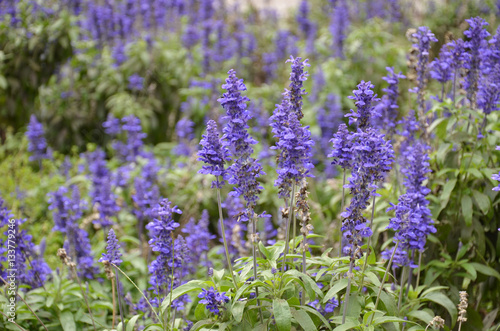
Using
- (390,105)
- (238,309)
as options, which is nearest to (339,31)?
(390,105)

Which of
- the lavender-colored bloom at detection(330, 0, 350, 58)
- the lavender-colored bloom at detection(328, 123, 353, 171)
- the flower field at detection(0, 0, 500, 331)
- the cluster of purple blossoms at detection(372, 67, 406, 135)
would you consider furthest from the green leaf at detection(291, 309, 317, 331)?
the lavender-colored bloom at detection(330, 0, 350, 58)

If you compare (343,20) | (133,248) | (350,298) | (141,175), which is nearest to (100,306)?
(350,298)

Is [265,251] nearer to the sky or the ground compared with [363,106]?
nearer to the ground

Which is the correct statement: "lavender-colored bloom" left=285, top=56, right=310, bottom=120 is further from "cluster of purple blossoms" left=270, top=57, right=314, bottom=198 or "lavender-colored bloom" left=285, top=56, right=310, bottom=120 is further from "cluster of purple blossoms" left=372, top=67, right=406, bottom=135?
"cluster of purple blossoms" left=372, top=67, right=406, bottom=135

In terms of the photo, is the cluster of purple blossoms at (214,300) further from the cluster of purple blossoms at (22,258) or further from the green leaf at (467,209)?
the green leaf at (467,209)

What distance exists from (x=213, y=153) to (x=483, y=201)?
2161mm

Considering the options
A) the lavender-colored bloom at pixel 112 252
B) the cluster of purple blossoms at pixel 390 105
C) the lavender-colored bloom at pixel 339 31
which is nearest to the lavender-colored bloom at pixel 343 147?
the cluster of purple blossoms at pixel 390 105

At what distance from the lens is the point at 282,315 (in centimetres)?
269

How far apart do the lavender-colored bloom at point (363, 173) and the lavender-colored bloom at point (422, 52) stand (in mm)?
1526

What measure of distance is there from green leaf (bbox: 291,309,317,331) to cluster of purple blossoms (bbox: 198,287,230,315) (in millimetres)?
386

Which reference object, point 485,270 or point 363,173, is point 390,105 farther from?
point 363,173

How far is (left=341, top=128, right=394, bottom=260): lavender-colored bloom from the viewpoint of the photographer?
8.99 ft

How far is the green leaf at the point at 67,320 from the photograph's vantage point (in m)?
3.71

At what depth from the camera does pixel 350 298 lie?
3.00 meters
